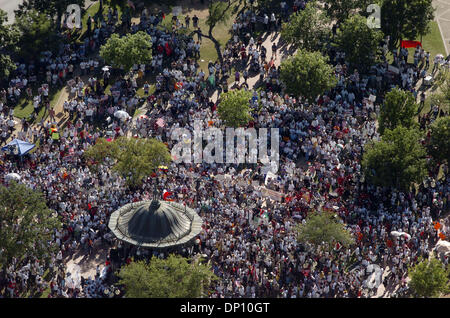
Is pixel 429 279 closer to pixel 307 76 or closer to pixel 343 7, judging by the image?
pixel 307 76

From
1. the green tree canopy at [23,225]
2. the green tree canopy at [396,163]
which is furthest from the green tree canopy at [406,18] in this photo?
the green tree canopy at [23,225]

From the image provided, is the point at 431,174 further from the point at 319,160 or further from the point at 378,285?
the point at 378,285

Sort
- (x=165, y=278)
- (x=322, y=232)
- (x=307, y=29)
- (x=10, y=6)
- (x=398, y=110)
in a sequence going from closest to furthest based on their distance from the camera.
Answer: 1. (x=165, y=278)
2. (x=322, y=232)
3. (x=398, y=110)
4. (x=307, y=29)
5. (x=10, y=6)

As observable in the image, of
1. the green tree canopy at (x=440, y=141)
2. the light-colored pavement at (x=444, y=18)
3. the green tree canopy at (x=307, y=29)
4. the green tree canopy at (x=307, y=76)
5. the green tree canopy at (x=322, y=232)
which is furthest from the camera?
the light-colored pavement at (x=444, y=18)

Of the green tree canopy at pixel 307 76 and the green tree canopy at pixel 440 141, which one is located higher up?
the green tree canopy at pixel 307 76

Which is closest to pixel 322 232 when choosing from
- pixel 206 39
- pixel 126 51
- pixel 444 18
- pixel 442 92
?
pixel 442 92

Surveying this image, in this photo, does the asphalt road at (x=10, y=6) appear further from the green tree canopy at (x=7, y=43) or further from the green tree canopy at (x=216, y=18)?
the green tree canopy at (x=216, y=18)
